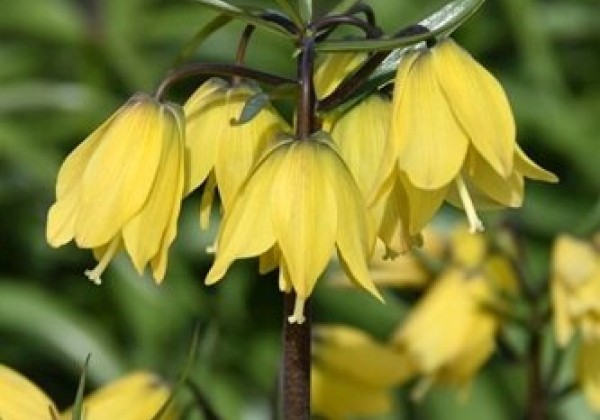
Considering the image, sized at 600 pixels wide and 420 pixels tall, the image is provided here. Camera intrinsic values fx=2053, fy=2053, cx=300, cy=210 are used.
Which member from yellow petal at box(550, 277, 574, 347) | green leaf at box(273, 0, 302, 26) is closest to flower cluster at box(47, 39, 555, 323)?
green leaf at box(273, 0, 302, 26)

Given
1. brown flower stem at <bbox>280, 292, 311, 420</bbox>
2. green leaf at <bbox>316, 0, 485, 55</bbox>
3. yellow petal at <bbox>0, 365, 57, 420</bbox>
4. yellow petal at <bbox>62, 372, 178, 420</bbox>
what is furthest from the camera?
yellow petal at <bbox>62, 372, 178, 420</bbox>

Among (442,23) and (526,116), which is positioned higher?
(442,23)

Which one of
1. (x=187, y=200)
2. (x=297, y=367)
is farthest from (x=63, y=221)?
(x=187, y=200)

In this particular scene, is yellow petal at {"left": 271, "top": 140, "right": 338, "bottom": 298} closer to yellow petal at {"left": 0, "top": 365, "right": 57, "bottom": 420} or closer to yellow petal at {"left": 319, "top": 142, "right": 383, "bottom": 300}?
yellow petal at {"left": 319, "top": 142, "right": 383, "bottom": 300}

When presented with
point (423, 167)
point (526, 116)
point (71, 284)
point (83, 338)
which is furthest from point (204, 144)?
point (526, 116)

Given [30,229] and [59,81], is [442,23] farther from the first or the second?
[59,81]

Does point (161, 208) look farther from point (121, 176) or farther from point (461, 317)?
point (461, 317)
